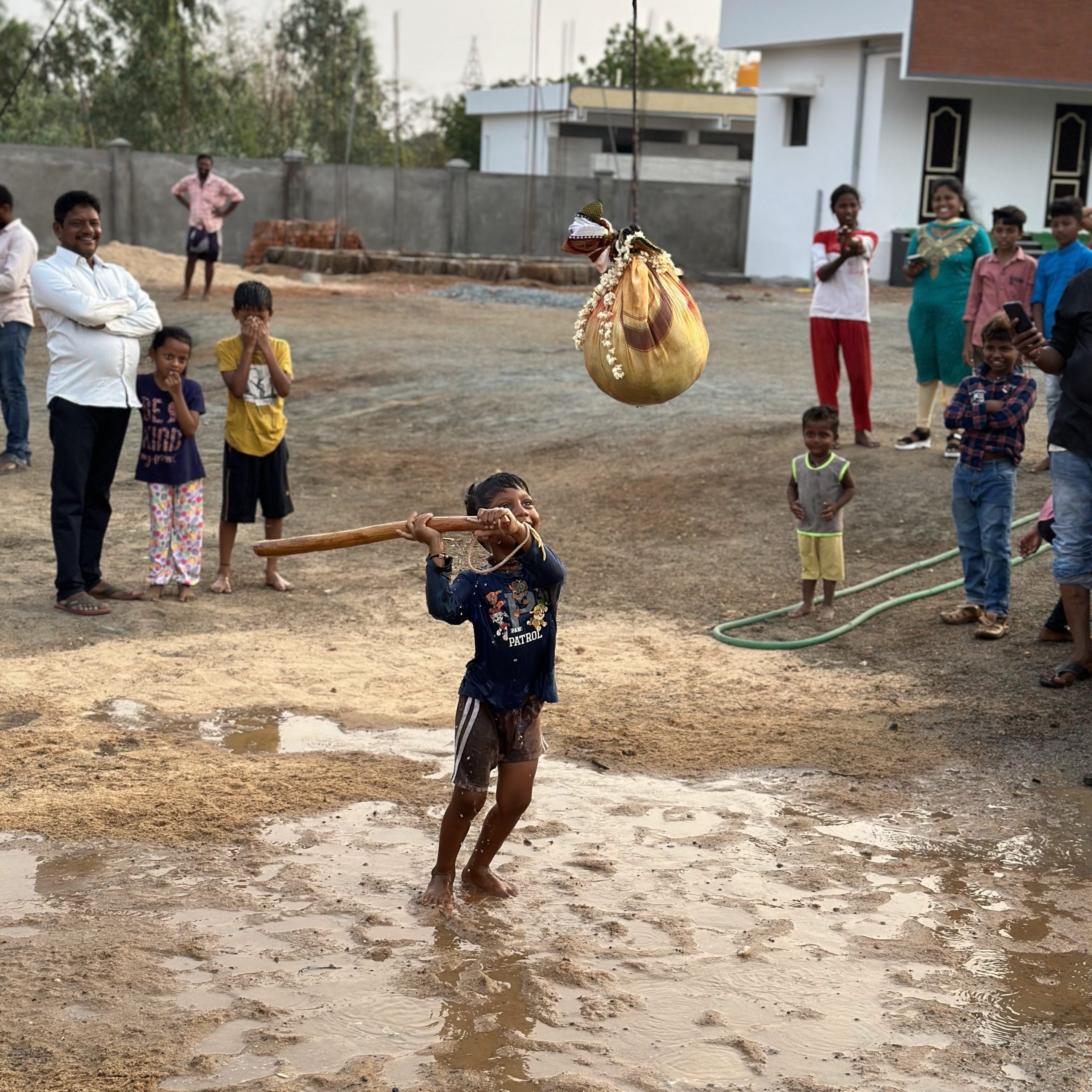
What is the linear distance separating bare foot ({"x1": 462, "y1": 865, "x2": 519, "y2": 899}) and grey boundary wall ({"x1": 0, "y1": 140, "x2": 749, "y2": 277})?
883 inches

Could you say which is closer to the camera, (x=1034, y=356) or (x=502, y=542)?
(x=502, y=542)

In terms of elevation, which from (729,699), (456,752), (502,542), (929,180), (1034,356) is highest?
(929,180)

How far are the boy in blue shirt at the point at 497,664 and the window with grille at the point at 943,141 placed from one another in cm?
2184

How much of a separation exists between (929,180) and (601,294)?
21.5 metres

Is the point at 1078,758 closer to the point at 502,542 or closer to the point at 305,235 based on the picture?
the point at 502,542

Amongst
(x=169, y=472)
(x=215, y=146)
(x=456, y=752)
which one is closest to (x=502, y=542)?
(x=456, y=752)

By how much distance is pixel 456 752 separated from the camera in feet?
13.2

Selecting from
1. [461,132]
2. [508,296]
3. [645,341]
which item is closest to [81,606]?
[645,341]

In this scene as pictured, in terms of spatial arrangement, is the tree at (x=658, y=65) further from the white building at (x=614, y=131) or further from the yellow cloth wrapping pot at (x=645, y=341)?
the yellow cloth wrapping pot at (x=645, y=341)

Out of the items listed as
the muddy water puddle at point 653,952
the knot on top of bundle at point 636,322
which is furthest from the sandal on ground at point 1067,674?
the knot on top of bundle at point 636,322

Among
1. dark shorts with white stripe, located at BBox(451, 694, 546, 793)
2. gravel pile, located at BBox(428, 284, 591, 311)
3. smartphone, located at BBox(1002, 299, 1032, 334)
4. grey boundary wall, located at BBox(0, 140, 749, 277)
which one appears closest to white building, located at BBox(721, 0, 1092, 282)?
grey boundary wall, located at BBox(0, 140, 749, 277)

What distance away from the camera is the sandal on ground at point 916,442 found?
9570 millimetres

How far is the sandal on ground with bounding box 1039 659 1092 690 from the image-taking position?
599 centimetres

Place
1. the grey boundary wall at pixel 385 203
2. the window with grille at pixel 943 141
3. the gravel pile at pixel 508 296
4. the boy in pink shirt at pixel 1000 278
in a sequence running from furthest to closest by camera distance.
Answer: the grey boundary wall at pixel 385 203 → the window with grille at pixel 943 141 → the gravel pile at pixel 508 296 → the boy in pink shirt at pixel 1000 278
